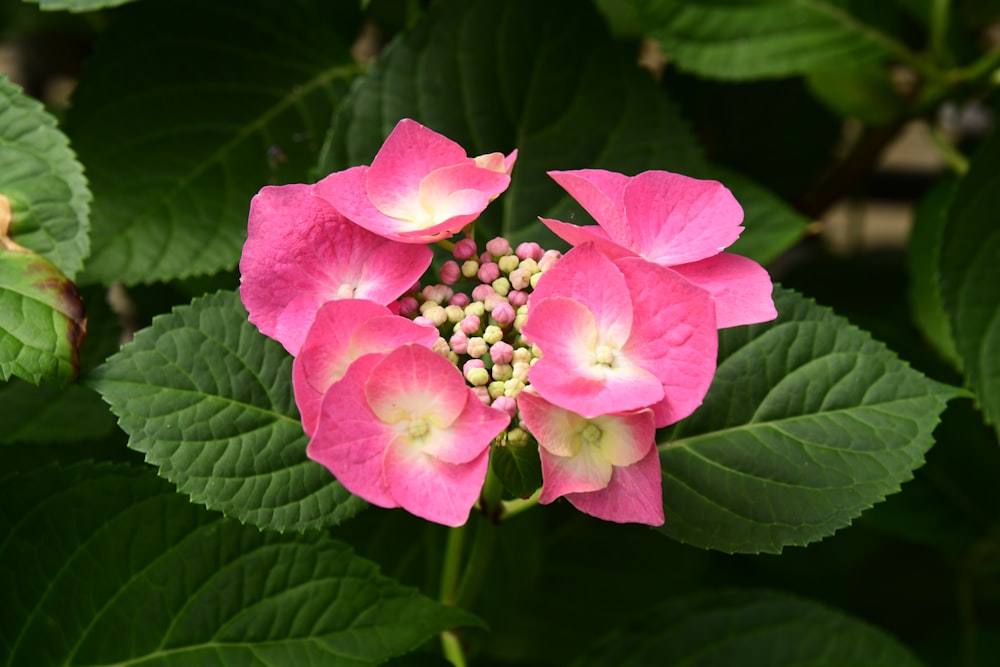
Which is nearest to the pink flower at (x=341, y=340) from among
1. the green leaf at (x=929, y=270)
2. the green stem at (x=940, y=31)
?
the green leaf at (x=929, y=270)

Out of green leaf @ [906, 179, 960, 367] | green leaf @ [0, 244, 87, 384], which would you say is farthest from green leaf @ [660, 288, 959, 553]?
green leaf @ [0, 244, 87, 384]

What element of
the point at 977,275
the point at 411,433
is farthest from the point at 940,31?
the point at 411,433

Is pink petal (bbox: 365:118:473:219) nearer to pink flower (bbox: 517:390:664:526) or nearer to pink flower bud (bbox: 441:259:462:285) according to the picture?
pink flower bud (bbox: 441:259:462:285)

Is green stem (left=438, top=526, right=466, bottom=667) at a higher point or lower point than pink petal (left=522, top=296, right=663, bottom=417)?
lower

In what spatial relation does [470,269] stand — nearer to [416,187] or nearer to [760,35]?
[416,187]

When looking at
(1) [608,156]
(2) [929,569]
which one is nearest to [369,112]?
(1) [608,156]

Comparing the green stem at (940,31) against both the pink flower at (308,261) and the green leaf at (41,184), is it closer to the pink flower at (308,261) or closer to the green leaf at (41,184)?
the pink flower at (308,261)
